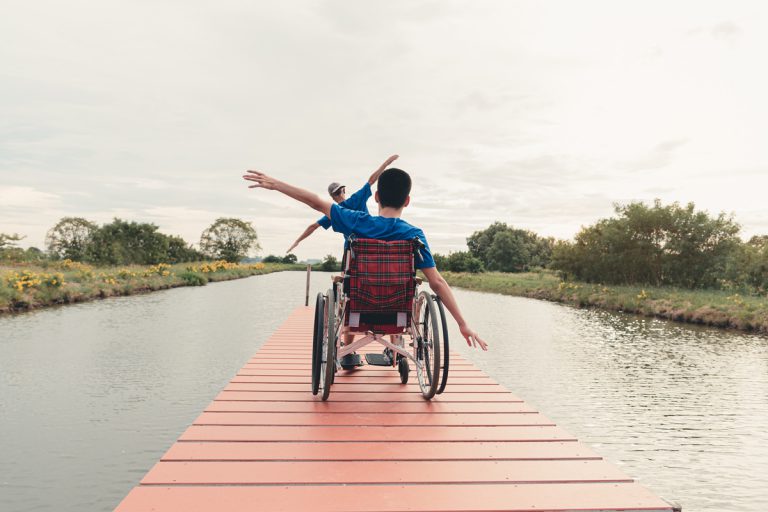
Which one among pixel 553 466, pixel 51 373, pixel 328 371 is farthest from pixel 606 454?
pixel 51 373

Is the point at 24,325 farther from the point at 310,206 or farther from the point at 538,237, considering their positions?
the point at 538,237

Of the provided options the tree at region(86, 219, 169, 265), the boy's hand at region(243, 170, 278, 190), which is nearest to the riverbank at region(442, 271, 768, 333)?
the boy's hand at region(243, 170, 278, 190)

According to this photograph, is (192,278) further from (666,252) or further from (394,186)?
(394,186)

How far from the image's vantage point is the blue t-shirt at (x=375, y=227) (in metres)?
2.84

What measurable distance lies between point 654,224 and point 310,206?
19.4 metres

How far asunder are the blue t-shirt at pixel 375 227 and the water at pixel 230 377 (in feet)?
6.39

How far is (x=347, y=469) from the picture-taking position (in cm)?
199

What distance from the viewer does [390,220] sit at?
113 inches

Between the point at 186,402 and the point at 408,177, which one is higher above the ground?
the point at 408,177

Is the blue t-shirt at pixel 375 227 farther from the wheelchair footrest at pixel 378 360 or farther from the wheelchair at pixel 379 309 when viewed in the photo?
the wheelchair footrest at pixel 378 360

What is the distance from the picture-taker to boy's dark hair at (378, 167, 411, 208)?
2.92m

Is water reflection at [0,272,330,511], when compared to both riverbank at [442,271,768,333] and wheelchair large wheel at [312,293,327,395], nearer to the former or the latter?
wheelchair large wheel at [312,293,327,395]

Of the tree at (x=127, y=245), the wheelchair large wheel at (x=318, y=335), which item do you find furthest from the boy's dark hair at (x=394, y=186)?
the tree at (x=127, y=245)

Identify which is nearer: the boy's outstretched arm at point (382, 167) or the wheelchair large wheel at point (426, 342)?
the wheelchair large wheel at point (426, 342)
